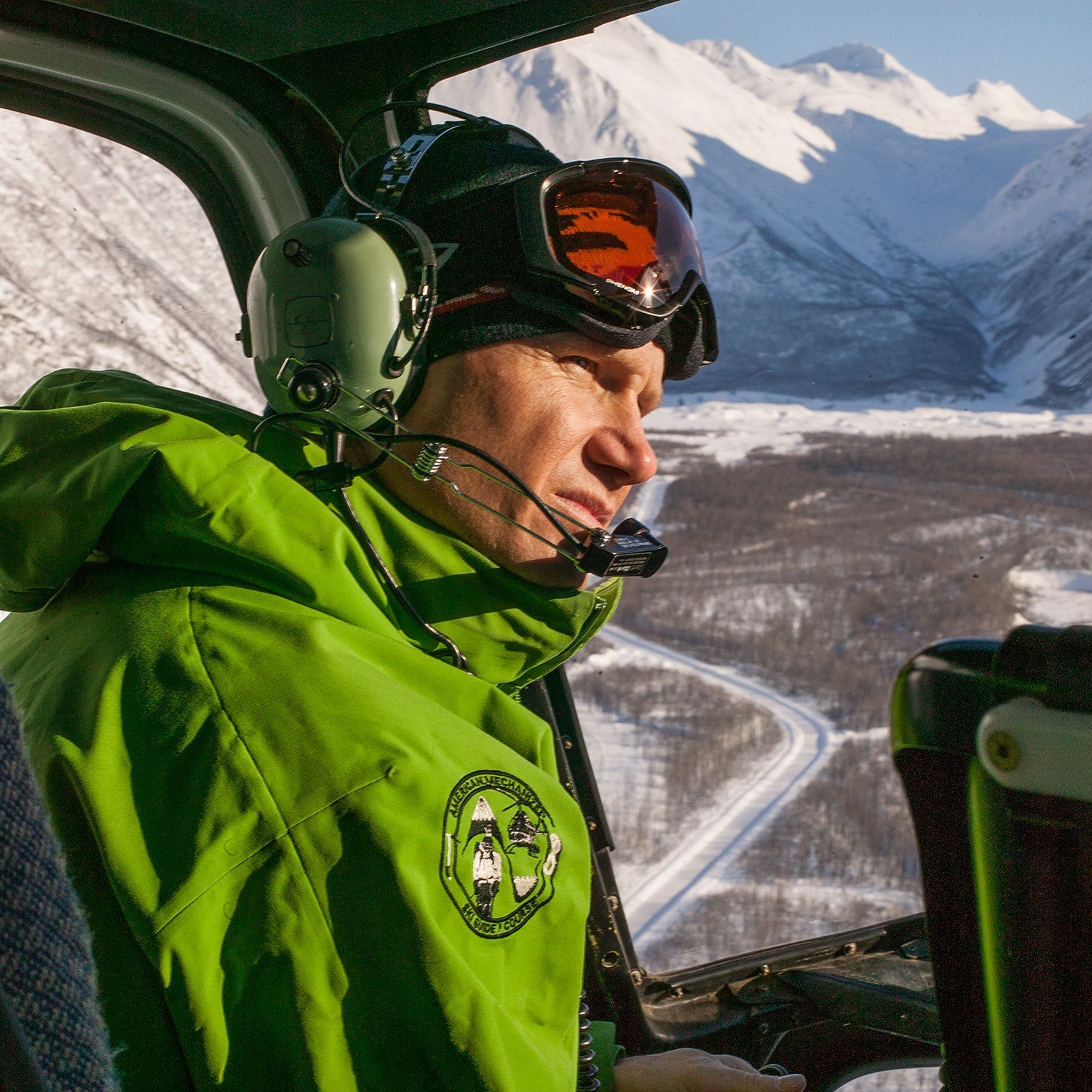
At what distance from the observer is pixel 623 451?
50.7 inches

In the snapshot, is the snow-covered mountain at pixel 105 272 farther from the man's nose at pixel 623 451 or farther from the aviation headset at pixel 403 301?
the man's nose at pixel 623 451

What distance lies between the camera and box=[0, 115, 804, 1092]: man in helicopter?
0.79 metres

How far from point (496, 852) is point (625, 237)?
2.64 feet

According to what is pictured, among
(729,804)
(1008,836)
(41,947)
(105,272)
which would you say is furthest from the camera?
(729,804)

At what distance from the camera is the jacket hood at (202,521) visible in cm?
91

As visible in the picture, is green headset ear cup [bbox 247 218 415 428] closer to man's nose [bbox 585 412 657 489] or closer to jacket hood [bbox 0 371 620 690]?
jacket hood [bbox 0 371 620 690]

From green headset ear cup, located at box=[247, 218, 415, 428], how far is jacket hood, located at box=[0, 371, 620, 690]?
0.33ft

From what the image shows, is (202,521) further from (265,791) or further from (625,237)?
(625,237)

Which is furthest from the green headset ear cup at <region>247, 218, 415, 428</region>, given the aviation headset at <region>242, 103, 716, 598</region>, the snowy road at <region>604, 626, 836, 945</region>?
the snowy road at <region>604, 626, 836, 945</region>

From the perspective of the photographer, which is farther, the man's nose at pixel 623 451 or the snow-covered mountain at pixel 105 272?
the snow-covered mountain at pixel 105 272

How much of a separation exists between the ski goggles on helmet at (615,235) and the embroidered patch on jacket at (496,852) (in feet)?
2.06

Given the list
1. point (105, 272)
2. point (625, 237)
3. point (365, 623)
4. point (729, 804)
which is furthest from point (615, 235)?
point (729, 804)

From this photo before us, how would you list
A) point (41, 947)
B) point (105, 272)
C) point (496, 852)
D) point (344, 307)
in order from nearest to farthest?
point (41, 947) → point (496, 852) → point (344, 307) → point (105, 272)

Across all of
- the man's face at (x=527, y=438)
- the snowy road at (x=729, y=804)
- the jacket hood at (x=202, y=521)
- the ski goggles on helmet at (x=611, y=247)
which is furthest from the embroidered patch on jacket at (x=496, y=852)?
the snowy road at (x=729, y=804)
